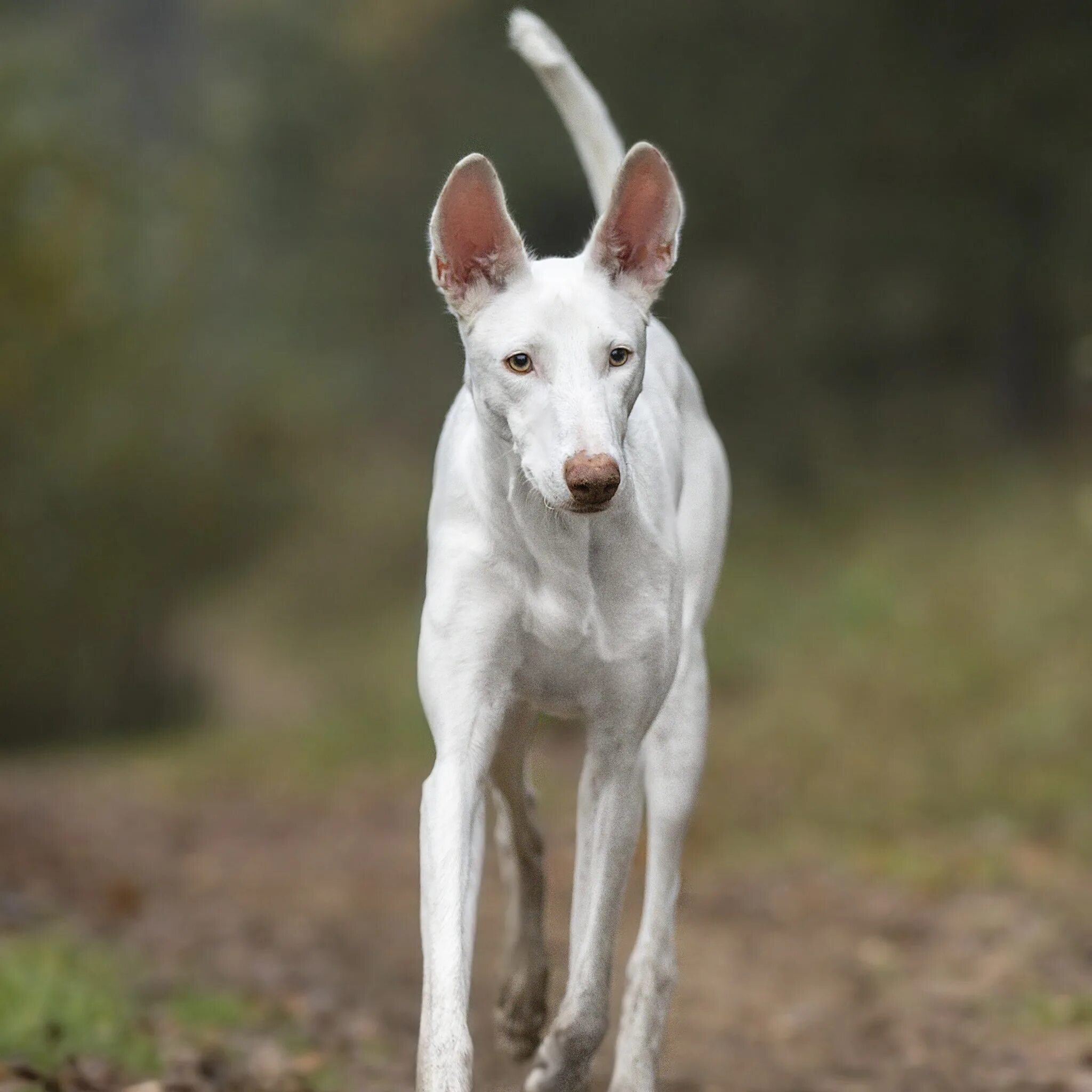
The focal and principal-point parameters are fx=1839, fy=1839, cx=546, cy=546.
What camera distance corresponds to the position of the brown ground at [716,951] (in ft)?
19.3

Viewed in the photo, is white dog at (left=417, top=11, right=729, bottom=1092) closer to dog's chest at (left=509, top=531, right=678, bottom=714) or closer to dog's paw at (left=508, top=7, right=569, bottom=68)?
dog's chest at (left=509, top=531, right=678, bottom=714)

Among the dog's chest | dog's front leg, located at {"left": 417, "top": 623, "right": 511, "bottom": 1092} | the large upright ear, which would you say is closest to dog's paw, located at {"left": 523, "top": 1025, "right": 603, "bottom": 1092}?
dog's front leg, located at {"left": 417, "top": 623, "right": 511, "bottom": 1092}

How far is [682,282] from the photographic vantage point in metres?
20.0

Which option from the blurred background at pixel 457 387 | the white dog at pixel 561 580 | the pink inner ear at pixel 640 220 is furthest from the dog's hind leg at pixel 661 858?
the blurred background at pixel 457 387

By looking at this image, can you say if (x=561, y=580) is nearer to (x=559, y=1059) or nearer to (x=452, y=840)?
(x=452, y=840)

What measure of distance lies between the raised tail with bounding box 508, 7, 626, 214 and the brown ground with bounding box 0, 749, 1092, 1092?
101 inches

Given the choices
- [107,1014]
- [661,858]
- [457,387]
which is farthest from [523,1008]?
[457,387]

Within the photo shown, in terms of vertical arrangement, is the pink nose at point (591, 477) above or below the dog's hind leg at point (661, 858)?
above

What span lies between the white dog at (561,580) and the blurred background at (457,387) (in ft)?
14.9

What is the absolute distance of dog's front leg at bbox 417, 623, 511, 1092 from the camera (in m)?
3.49

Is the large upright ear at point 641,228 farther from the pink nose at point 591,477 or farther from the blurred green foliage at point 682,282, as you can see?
the blurred green foliage at point 682,282

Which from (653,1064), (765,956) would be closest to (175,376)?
(765,956)

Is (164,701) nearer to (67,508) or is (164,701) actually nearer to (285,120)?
(67,508)

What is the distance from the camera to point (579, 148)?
4883 mm
